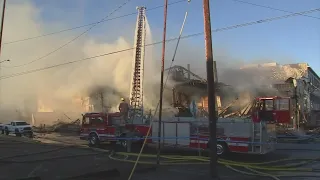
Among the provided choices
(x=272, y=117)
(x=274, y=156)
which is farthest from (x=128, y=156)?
(x=272, y=117)

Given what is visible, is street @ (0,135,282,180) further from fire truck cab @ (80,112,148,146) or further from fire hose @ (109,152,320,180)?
fire truck cab @ (80,112,148,146)

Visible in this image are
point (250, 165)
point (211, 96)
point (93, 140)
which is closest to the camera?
point (211, 96)

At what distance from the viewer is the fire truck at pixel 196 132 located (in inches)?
637

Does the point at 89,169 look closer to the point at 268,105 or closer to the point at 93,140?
the point at 93,140

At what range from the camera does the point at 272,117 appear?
28.9m

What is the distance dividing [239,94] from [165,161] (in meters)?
24.3

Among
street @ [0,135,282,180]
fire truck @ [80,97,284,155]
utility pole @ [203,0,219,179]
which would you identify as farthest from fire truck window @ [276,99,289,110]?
utility pole @ [203,0,219,179]

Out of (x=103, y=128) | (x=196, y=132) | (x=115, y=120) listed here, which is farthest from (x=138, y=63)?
(x=196, y=132)

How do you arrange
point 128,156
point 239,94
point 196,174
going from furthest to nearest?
point 239,94
point 128,156
point 196,174

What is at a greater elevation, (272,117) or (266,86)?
(266,86)

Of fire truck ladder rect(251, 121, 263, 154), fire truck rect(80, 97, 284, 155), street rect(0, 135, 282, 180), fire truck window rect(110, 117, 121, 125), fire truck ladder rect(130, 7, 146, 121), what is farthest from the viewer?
fire truck ladder rect(130, 7, 146, 121)

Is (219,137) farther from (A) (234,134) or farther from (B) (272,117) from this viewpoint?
(B) (272,117)

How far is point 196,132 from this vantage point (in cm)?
1761

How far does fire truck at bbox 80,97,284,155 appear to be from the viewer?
16188 mm
